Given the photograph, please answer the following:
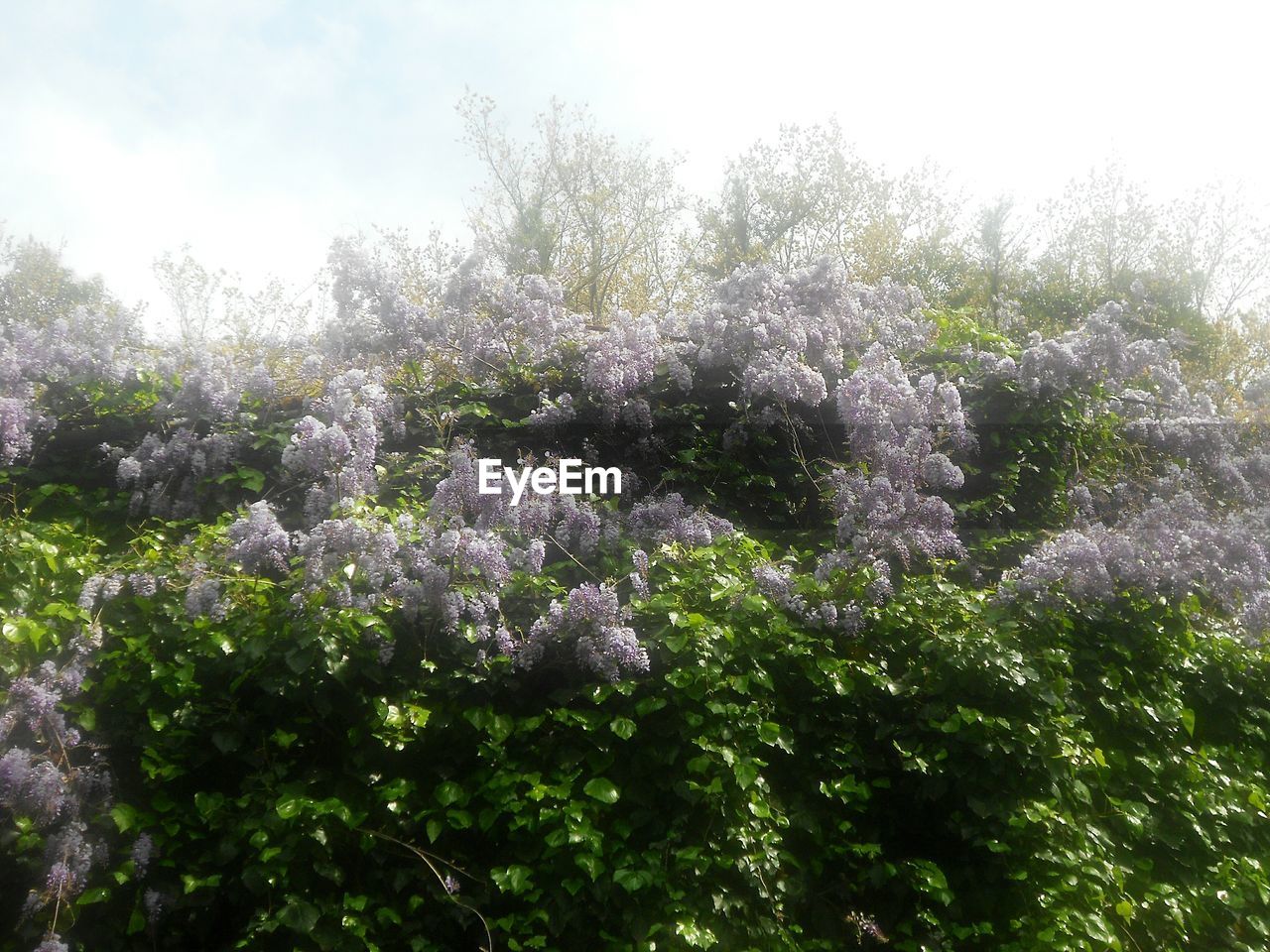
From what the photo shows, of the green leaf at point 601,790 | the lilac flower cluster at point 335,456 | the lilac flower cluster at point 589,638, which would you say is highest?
the lilac flower cluster at point 335,456

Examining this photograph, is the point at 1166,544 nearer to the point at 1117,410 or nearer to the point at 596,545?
the point at 1117,410

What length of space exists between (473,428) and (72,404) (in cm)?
215

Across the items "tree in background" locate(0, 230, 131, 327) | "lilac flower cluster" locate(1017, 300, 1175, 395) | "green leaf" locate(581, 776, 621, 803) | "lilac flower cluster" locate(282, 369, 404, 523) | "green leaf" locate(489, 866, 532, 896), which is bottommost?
"green leaf" locate(489, 866, 532, 896)

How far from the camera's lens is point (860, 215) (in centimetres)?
2430

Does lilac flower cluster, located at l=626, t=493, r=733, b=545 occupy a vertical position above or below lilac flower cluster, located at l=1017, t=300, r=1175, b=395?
below

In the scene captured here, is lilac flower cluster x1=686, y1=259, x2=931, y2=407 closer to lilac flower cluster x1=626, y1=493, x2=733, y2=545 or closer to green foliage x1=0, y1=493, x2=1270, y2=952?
lilac flower cluster x1=626, y1=493, x2=733, y2=545

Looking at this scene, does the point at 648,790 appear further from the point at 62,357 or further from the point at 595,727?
the point at 62,357

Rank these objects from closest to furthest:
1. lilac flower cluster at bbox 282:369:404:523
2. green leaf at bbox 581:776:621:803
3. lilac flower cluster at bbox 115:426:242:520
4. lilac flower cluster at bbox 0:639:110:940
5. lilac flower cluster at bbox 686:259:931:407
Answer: lilac flower cluster at bbox 0:639:110:940, green leaf at bbox 581:776:621:803, lilac flower cluster at bbox 282:369:404:523, lilac flower cluster at bbox 115:426:242:520, lilac flower cluster at bbox 686:259:931:407

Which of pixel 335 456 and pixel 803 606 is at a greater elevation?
pixel 335 456

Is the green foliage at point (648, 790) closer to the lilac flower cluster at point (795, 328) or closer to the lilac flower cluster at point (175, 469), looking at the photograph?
the lilac flower cluster at point (175, 469)

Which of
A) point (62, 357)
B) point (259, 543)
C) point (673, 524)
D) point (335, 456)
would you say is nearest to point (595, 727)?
point (673, 524)

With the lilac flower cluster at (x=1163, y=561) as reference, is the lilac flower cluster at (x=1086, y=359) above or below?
above

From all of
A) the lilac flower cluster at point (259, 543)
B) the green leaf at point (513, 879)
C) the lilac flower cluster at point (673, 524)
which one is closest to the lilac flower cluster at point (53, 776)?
the lilac flower cluster at point (259, 543)

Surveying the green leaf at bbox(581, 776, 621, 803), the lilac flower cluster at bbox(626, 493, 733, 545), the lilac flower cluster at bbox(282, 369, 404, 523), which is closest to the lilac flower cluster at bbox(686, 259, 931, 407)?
the lilac flower cluster at bbox(626, 493, 733, 545)
